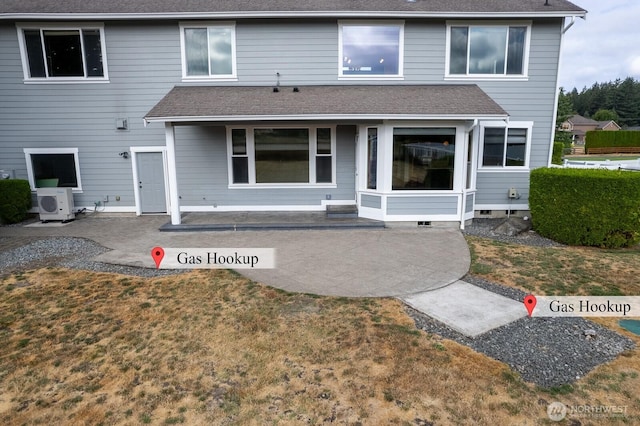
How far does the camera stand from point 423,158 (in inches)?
366

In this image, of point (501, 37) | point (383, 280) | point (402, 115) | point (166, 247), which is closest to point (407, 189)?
point (402, 115)

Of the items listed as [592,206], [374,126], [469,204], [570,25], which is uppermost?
[570,25]

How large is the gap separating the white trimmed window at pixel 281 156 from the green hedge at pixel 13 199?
594cm

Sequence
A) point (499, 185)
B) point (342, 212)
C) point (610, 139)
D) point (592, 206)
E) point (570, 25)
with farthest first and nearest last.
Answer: point (610, 139) → point (499, 185) → point (342, 212) → point (570, 25) → point (592, 206)

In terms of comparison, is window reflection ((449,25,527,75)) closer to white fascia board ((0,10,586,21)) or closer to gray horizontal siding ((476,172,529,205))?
white fascia board ((0,10,586,21))

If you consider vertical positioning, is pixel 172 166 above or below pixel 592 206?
above

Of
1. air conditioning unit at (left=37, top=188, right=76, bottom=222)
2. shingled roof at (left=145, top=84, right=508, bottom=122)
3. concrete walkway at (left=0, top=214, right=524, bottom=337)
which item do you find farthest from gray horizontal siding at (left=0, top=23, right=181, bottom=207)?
concrete walkway at (left=0, top=214, right=524, bottom=337)

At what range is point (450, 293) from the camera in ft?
17.8

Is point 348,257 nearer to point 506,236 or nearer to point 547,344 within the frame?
point 547,344

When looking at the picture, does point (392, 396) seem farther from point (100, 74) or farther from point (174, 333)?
point (100, 74)

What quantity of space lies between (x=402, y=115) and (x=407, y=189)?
187cm

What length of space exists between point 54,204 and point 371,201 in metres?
8.86

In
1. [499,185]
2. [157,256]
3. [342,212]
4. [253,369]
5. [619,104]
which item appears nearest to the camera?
[253,369]

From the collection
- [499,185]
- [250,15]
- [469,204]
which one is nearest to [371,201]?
[469,204]
